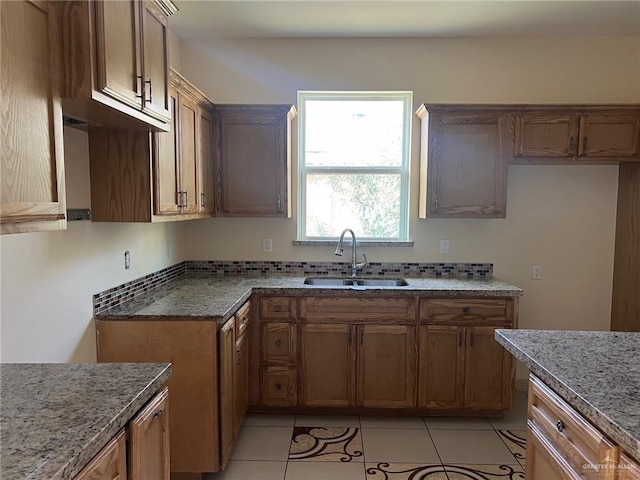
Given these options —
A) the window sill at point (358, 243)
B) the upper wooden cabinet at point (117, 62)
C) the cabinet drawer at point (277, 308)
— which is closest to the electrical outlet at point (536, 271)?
the window sill at point (358, 243)

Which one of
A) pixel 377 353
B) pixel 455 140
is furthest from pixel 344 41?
pixel 377 353

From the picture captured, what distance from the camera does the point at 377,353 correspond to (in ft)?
9.40

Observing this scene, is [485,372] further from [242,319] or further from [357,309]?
[242,319]

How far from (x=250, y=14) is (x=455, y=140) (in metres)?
1.68

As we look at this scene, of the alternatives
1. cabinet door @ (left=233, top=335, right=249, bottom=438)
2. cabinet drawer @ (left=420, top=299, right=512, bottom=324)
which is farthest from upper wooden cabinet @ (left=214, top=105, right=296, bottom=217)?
cabinet drawer @ (left=420, top=299, right=512, bottom=324)

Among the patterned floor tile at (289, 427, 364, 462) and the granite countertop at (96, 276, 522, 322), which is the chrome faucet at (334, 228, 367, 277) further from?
the patterned floor tile at (289, 427, 364, 462)

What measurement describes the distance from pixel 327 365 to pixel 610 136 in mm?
2552

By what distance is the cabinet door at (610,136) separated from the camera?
2.92 metres

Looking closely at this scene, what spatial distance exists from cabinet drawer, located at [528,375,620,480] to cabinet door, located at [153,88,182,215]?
189 cm

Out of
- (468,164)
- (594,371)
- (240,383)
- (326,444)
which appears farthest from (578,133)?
(240,383)

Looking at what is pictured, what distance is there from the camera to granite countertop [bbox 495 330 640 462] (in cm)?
107

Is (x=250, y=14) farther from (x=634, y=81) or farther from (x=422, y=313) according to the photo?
(x=634, y=81)

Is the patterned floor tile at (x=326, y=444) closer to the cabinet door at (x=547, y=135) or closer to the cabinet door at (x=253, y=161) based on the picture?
the cabinet door at (x=253, y=161)

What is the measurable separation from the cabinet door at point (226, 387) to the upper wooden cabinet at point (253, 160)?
3.42 ft
